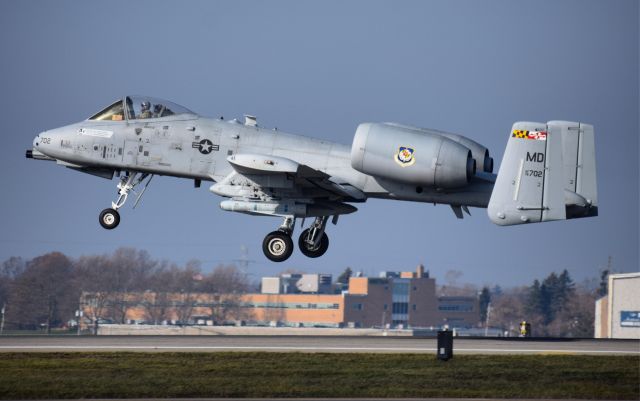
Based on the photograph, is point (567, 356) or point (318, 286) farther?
point (318, 286)

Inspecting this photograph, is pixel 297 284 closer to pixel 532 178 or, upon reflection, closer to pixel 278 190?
pixel 278 190

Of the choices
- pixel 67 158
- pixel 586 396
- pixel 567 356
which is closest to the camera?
pixel 586 396

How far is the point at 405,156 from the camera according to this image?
3300 cm

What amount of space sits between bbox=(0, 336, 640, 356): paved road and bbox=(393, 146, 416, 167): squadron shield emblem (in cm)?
531

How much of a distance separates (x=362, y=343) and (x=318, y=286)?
96958 millimetres

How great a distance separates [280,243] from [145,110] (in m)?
6.49

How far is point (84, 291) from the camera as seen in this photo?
68188 mm

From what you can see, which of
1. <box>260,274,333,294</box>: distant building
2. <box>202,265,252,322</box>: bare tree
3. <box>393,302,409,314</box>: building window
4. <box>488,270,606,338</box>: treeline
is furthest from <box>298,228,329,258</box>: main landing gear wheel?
<box>393,302,409,314</box>: building window

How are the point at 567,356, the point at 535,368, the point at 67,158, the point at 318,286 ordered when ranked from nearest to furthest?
1. the point at 535,368
2. the point at 567,356
3. the point at 67,158
4. the point at 318,286

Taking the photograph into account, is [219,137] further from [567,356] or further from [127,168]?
[567,356]

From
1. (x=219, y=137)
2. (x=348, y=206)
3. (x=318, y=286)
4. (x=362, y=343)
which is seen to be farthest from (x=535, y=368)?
(x=318, y=286)

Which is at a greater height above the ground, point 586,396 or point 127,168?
point 127,168

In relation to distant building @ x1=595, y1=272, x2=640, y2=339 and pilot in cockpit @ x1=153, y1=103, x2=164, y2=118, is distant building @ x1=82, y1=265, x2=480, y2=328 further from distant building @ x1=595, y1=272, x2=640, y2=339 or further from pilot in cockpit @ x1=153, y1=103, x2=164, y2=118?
pilot in cockpit @ x1=153, y1=103, x2=164, y2=118

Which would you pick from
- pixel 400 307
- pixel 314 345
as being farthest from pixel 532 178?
pixel 400 307
